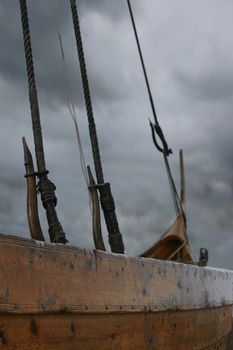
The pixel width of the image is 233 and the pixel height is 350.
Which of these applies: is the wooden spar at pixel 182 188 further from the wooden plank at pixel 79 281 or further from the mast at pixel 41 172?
the mast at pixel 41 172

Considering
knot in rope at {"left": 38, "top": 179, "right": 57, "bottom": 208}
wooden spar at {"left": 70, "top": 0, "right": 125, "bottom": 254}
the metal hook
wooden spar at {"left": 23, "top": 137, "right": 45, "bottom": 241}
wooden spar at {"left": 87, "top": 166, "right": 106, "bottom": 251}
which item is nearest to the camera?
wooden spar at {"left": 23, "top": 137, "right": 45, "bottom": 241}

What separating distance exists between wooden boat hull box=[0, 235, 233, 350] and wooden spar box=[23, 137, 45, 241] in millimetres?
830

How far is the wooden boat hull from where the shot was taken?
2.91 meters

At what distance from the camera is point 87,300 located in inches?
139

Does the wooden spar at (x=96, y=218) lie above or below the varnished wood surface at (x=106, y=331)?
above

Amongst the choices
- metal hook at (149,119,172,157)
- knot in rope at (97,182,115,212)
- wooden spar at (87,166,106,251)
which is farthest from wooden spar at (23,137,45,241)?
metal hook at (149,119,172,157)

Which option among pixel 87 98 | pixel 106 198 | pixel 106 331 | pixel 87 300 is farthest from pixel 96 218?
pixel 87 300

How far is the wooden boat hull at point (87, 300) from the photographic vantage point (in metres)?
2.91

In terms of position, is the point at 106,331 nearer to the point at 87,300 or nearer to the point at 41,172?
the point at 87,300

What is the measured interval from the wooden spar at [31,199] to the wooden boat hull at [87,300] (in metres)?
0.83

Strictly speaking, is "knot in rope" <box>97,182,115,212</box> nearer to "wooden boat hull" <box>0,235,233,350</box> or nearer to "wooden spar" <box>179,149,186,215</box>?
"wooden boat hull" <box>0,235,233,350</box>

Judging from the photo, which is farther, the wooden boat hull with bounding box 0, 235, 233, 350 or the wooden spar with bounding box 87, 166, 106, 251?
the wooden spar with bounding box 87, 166, 106, 251

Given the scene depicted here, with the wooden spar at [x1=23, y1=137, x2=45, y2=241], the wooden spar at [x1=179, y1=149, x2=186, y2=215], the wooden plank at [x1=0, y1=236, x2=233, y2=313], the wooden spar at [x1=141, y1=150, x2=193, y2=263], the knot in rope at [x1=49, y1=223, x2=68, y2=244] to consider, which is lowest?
the wooden plank at [x1=0, y1=236, x2=233, y2=313]

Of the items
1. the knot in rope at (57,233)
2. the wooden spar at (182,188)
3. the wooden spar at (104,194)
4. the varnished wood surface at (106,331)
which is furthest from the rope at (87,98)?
the wooden spar at (182,188)
